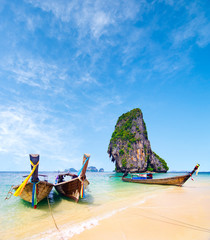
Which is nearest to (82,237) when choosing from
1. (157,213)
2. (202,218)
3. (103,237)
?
(103,237)

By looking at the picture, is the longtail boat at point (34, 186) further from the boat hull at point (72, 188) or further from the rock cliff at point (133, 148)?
the rock cliff at point (133, 148)

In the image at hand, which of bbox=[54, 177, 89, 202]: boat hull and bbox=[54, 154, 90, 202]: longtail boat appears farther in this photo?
bbox=[54, 177, 89, 202]: boat hull

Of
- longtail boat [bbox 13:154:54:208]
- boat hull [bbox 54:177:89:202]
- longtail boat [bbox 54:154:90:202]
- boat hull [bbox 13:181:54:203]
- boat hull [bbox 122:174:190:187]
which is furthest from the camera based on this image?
boat hull [bbox 122:174:190:187]

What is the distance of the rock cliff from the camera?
65500mm

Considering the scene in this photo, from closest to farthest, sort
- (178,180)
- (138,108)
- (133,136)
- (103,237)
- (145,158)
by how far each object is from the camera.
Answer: (103,237)
(178,180)
(145,158)
(133,136)
(138,108)

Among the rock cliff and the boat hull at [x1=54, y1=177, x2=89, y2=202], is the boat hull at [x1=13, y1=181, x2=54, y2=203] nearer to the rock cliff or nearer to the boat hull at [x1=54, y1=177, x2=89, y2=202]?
the boat hull at [x1=54, y1=177, x2=89, y2=202]

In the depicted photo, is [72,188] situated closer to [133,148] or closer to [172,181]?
[172,181]

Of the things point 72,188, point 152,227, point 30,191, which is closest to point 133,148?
point 72,188

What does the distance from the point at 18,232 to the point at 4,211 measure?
403 centimetres

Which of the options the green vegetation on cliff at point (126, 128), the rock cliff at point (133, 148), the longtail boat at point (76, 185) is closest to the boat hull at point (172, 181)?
the longtail boat at point (76, 185)

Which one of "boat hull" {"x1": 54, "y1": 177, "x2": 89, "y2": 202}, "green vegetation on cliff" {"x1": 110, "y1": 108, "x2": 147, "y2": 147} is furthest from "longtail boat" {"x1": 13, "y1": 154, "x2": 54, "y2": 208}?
"green vegetation on cliff" {"x1": 110, "y1": 108, "x2": 147, "y2": 147}

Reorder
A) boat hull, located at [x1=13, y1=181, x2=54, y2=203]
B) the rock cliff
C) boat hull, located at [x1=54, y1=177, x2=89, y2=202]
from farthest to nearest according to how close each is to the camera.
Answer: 1. the rock cliff
2. boat hull, located at [x1=54, y1=177, x2=89, y2=202]
3. boat hull, located at [x1=13, y1=181, x2=54, y2=203]

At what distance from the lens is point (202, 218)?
5.68 m

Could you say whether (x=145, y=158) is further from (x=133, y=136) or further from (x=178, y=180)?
(x=178, y=180)
